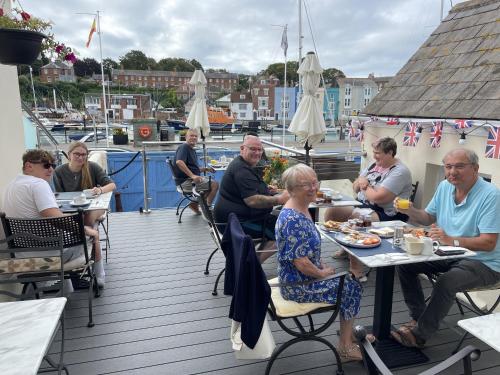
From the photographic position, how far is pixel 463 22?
4602 mm

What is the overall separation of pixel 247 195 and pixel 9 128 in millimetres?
2512

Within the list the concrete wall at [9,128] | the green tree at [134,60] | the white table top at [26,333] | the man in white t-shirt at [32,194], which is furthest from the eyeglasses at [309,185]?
the green tree at [134,60]

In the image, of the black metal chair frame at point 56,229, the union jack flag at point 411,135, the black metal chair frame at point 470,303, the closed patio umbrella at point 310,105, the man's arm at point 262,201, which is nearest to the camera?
the black metal chair frame at point 470,303

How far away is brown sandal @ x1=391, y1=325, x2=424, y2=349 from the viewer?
2.46 m

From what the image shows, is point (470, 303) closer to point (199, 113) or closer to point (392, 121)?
point (392, 121)

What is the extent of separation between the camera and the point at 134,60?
70688 millimetres

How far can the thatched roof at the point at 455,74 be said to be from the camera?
3.56 meters

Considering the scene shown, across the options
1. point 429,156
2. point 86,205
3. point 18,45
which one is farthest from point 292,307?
point 429,156

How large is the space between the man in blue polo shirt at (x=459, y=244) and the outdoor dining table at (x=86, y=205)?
2.79 metres

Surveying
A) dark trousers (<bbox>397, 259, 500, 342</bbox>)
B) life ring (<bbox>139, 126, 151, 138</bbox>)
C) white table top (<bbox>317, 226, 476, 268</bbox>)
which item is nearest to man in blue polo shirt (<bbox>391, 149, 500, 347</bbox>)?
dark trousers (<bbox>397, 259, 500, 342</bbox>)

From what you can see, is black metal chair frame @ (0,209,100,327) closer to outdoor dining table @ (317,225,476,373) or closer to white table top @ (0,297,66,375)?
white table top @ (0,297,66,375)

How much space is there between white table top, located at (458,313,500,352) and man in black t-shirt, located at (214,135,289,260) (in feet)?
6.68

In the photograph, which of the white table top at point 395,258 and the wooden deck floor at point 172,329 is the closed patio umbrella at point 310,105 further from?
the white table top at point 395,258

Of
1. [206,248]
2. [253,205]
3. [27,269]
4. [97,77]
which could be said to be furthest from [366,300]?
[97,77]
